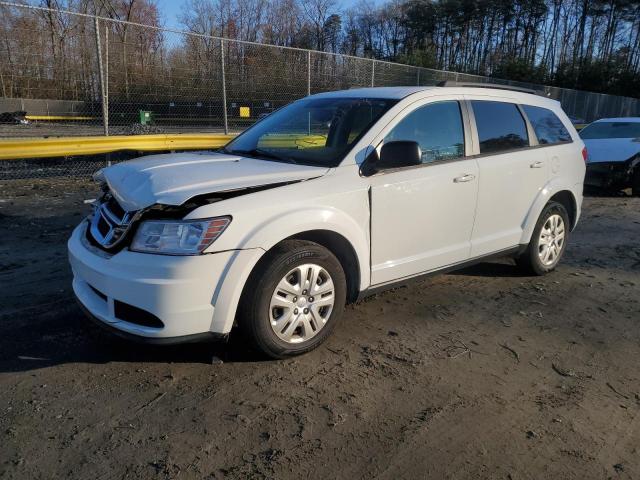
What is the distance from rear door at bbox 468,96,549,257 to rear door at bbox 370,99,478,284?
0.49 ft

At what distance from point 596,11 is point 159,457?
→ 69.2 m

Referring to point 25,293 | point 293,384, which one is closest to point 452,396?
point 293,384

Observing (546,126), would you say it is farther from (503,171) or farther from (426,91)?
(426,91)

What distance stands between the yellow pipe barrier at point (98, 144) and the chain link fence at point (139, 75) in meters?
0.40

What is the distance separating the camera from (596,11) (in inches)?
2280

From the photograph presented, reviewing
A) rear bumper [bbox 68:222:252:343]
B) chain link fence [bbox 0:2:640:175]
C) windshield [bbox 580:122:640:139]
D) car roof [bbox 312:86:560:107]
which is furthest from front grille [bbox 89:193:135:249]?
windshield [bbox 580:122:640:139]

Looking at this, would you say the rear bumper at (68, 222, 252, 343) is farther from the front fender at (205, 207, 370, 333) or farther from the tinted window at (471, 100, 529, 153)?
the tinted window at (471, 100, 529, 153)

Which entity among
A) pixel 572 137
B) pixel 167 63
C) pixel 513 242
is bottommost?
pixel 513 242

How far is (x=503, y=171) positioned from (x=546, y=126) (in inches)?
42.1

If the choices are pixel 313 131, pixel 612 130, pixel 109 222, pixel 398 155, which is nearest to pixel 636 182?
pixel 612 130

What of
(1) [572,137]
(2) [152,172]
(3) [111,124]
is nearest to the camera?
(2) [152,172]

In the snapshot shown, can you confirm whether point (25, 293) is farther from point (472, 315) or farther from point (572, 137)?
point (572, 137)

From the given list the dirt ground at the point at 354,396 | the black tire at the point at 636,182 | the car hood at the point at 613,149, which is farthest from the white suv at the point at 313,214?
the black tire at the point at 636,182

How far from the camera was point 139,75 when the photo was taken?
964cm
